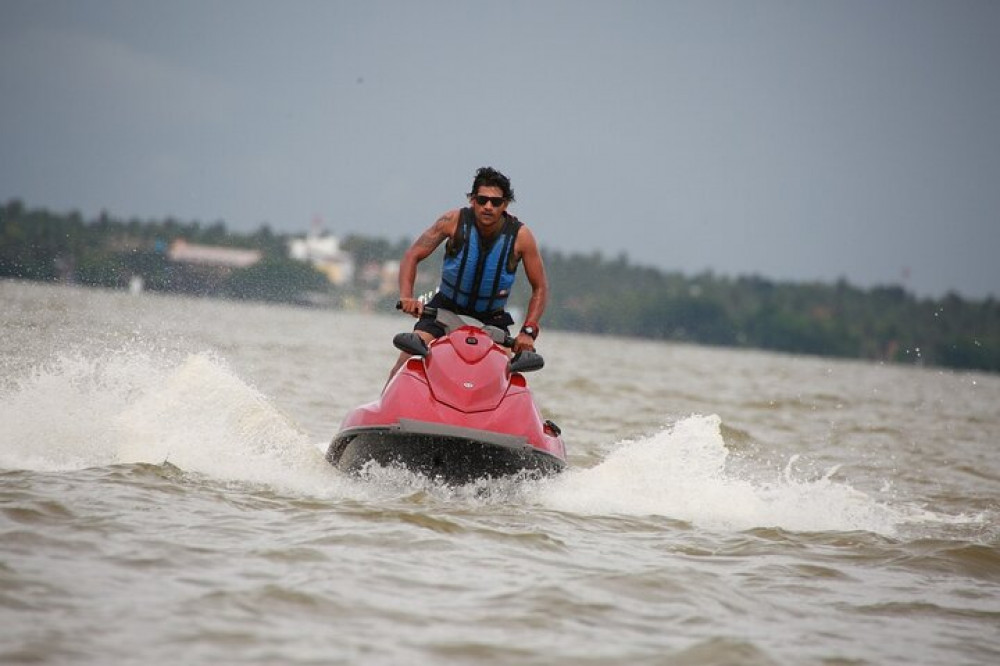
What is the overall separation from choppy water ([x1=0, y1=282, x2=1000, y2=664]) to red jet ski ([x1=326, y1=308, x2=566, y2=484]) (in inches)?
6.3

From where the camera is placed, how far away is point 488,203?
8156 mm

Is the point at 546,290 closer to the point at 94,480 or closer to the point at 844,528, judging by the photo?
the point at 844,528

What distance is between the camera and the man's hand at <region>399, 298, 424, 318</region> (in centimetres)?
802

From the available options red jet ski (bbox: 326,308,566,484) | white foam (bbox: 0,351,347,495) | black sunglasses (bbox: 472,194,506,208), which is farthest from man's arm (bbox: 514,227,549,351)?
white foam (bbox: 0,351,347,495)

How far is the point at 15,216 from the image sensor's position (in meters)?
115

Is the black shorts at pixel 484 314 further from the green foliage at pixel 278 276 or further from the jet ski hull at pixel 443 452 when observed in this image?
the green foliage at pixel 278 276

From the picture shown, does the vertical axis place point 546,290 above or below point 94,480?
above

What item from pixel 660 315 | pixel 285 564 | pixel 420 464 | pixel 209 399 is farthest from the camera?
pixel 660 315

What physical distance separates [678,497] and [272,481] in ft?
8.13

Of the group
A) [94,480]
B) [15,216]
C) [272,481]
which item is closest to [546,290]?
[272,481]

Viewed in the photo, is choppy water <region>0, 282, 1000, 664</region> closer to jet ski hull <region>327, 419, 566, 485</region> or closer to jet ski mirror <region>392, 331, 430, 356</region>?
jet ski hull <region>327, 419, 566, 485</region>

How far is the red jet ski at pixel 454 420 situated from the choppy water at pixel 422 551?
0.53 feet

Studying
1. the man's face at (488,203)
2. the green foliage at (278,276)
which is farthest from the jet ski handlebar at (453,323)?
the green foliage at (278,276)

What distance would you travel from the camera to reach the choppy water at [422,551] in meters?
4.48
